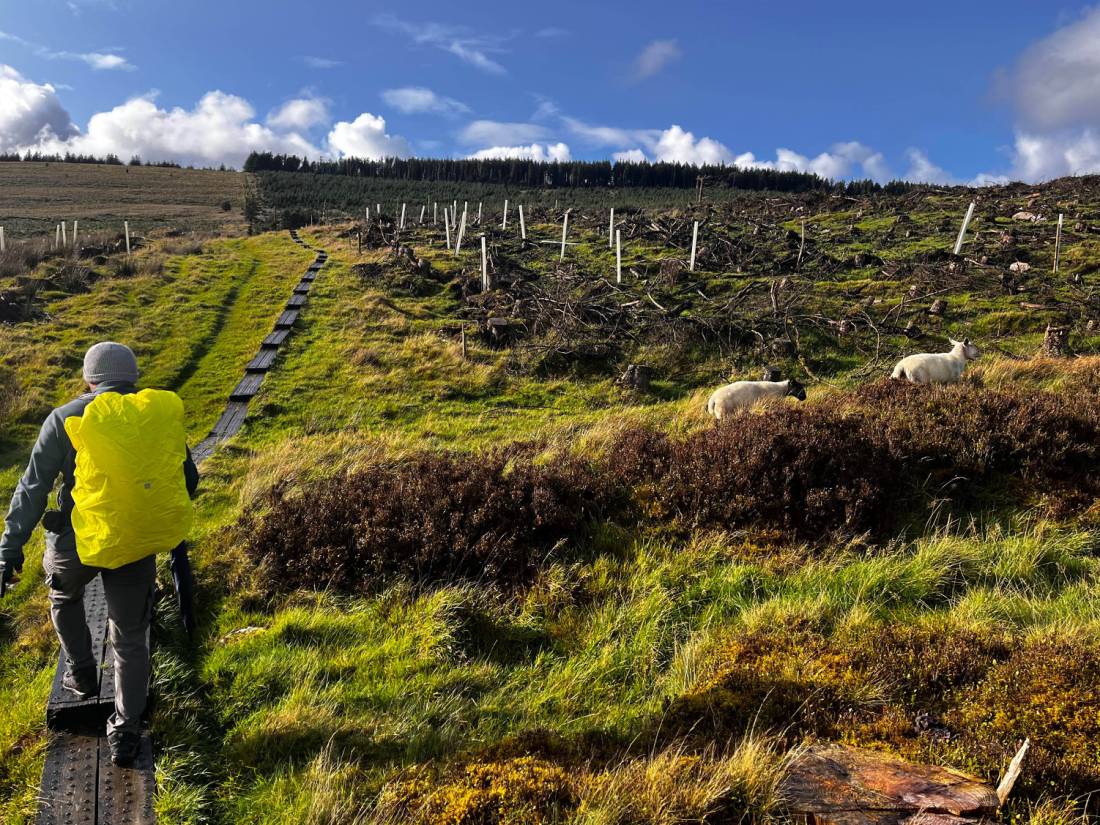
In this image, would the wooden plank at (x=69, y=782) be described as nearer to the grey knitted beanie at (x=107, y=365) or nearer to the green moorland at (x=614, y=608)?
the green moorland at (x=614, y=608)

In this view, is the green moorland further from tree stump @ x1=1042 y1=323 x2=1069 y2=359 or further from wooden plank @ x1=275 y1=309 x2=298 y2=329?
wooden plank @ x1=275 y1=309 x2=298 y2=329

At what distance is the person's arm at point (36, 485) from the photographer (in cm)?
373

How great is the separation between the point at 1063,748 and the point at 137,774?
17.2 feet

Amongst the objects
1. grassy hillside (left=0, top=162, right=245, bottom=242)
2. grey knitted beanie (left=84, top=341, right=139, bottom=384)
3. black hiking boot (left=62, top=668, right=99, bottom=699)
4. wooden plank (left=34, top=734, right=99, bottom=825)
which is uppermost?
grassy hillside (left=0, top=162, right=245, bottom=242)

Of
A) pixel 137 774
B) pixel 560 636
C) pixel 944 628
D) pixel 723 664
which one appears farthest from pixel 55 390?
pixel 944 628

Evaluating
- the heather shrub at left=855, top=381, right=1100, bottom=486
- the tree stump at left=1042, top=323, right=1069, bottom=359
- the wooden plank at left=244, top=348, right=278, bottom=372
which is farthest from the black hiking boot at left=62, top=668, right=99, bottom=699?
the tree stump at left=1042, top=323, right=1069, bottom=359

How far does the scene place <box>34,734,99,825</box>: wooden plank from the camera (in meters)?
3.46

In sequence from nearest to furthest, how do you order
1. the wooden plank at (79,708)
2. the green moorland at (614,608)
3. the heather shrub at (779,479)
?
the green moorland at (614,608)
the wooden plank at (79,708)
the heather shrub at (779,479)

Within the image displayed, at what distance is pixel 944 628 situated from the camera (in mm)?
4133

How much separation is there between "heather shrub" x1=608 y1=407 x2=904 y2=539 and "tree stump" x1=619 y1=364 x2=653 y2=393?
693cm

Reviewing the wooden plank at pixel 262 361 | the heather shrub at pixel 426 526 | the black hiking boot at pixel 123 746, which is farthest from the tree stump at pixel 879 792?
the wooden plank at pixel 262 361

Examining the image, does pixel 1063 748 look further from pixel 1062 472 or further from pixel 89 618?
pixel 89 618

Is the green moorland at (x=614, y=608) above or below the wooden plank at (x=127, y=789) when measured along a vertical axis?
above

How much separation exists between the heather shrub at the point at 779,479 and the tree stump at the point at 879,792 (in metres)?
2.90
